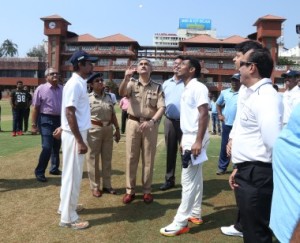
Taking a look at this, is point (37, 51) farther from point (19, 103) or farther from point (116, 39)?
point (19, 103)

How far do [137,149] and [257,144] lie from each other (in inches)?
102

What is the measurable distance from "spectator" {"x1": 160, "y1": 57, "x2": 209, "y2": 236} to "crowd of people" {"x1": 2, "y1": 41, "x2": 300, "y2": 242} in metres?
0.01

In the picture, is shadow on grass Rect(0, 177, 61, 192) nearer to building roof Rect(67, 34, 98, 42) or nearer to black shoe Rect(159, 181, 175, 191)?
black shoe Rect(159, 181, 175, 191)

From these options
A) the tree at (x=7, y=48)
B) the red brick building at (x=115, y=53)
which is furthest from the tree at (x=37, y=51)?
the red brick building at (x=115, y=53)

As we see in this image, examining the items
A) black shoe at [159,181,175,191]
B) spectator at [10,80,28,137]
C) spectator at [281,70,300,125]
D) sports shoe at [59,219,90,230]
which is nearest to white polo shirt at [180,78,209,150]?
sports shoe at [59,219,90,230]

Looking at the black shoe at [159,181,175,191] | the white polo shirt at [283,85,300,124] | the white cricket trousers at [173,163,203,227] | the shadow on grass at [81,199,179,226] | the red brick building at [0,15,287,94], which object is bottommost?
the shadow on grass at [81,199,179,226]

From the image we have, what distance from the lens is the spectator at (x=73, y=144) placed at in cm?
392

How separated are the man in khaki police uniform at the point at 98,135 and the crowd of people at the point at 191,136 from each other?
16 millimetres

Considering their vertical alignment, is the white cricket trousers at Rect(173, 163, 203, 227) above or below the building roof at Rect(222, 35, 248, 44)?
below

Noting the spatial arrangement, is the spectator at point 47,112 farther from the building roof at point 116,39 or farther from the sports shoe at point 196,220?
the building roof at point 116,39

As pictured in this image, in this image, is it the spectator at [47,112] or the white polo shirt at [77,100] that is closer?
the white polo shirt at [77,100]

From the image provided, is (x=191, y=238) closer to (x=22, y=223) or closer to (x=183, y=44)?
(x=22, y=223)

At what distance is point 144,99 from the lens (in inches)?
197

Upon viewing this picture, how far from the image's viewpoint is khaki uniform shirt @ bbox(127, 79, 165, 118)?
4.99 meters
